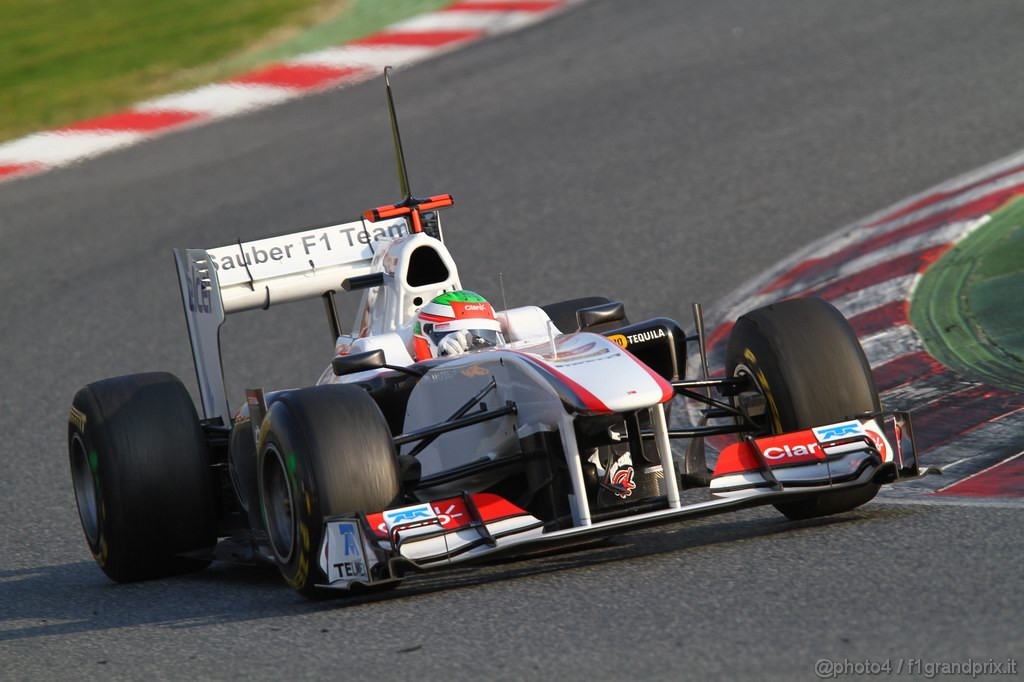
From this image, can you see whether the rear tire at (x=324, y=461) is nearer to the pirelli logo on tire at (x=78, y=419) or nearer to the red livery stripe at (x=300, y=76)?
the pirelli logo on tire at (x=78, y=419)

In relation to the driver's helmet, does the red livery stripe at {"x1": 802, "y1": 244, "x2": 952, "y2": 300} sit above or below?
below

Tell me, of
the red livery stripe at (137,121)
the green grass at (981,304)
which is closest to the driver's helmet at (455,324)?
the green grass at (981,304)

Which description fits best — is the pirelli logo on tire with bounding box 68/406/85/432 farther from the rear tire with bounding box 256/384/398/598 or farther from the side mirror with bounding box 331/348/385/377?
the rear tire with bounding box 256/384/398/598

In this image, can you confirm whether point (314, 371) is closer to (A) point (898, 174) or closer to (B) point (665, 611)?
(A) point (898, 174)

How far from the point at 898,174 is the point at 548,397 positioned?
627cm

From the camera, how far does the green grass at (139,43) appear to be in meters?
14.3

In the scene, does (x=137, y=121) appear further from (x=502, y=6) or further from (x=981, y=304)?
(x=981, y=304)

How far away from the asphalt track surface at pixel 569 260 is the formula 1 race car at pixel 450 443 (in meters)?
0.19

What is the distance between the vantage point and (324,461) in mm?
5176

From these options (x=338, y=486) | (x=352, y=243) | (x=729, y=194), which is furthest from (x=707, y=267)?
(x=338, y=486)

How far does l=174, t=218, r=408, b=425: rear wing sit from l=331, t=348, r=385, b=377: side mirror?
1.22m

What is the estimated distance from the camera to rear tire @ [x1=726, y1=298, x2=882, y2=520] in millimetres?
5648

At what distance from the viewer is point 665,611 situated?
182 inches

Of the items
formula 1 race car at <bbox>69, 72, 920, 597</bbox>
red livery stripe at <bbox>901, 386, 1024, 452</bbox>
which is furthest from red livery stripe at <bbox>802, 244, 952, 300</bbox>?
formula 1 race car at <bbox>69, 72, 920, 597</bbox>
